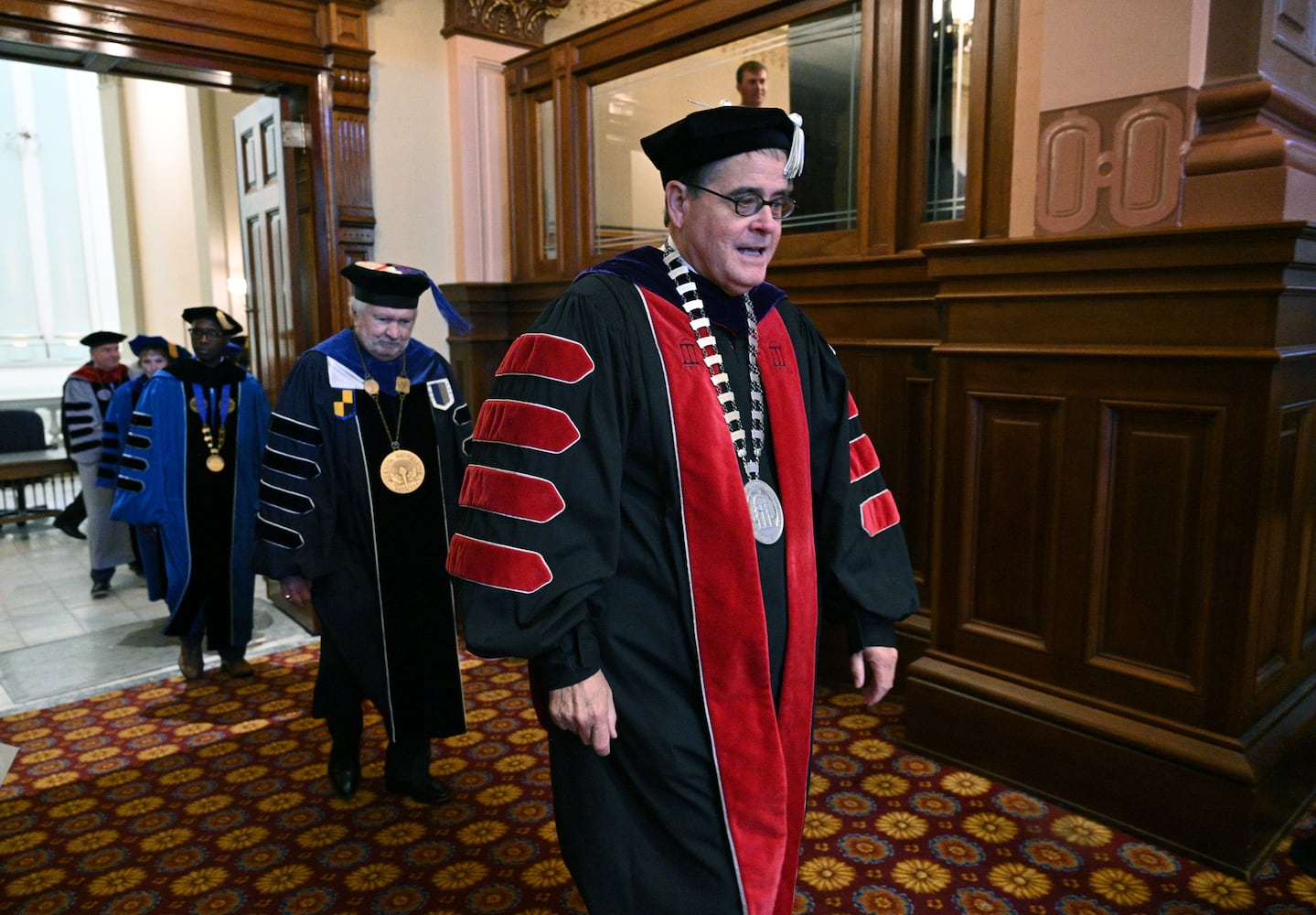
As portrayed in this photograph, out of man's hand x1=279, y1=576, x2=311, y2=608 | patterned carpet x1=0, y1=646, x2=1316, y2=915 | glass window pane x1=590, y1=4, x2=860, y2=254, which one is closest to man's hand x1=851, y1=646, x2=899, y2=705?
patterned carpet x1=0, y1=646, x2=1316, y2=915

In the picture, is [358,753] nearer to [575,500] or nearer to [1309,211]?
[575,500]

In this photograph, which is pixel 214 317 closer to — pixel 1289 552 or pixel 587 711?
pixel 587 711

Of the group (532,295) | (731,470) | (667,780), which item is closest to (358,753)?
(667,780)

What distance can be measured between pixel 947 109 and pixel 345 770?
10.2 ft

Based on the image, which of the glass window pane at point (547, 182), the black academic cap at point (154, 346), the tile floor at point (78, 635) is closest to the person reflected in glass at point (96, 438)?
the tile floor at point (78, 635)

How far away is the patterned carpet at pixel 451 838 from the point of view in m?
2.41

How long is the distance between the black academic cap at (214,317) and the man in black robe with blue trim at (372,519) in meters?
1.45

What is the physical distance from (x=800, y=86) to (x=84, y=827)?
12.3 ft

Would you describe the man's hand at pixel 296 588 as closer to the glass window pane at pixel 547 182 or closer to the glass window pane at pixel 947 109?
the glass window pane at pixel 947 109

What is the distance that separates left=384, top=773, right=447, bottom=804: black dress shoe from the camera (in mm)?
2959

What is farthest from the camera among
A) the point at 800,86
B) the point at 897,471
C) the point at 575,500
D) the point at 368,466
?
the point at 800,86

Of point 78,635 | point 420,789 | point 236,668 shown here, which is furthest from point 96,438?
point 420,789

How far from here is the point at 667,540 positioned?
1.60m

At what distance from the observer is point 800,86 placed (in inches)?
155
